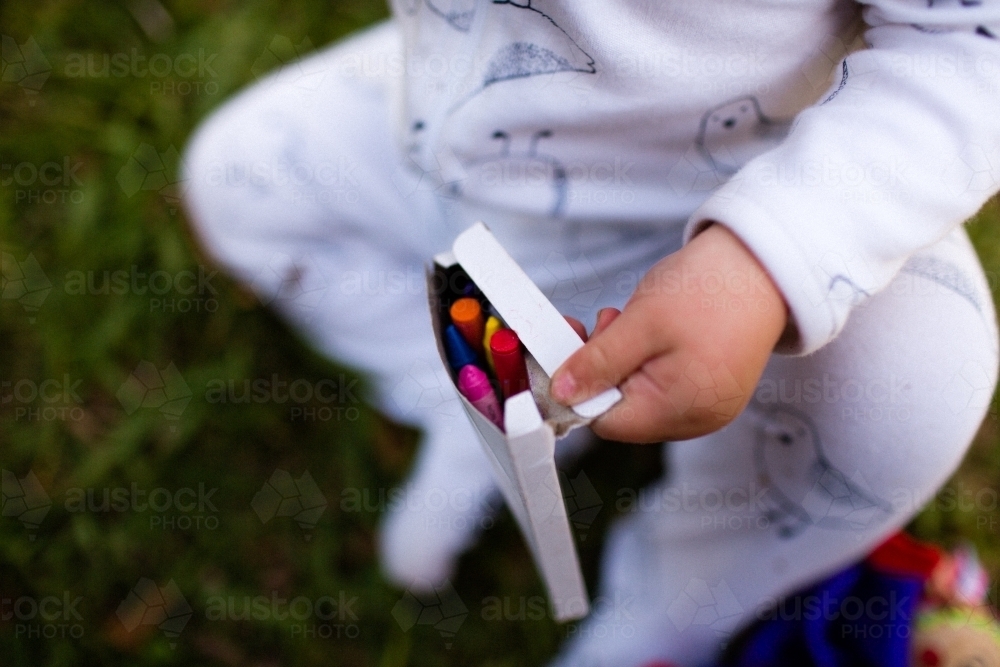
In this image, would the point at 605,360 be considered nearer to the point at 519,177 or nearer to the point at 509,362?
the point at 509,362

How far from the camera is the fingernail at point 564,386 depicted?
1.28ft

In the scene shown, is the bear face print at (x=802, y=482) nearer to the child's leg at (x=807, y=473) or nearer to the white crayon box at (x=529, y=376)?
the child's leg at (x=807, y=473)

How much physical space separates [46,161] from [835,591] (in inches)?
36.6

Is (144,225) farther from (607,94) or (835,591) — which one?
(835,591)

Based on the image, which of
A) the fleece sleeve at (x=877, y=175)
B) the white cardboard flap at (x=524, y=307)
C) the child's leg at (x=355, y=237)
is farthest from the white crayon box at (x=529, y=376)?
the child's leg at (x=355, y=237)

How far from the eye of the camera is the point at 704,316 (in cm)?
41

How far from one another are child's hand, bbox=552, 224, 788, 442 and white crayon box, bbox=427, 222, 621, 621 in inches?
0.7

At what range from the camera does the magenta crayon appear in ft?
1.32

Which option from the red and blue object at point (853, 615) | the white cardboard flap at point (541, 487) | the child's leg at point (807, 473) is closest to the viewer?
the white cardboard flap at point (541, 487)

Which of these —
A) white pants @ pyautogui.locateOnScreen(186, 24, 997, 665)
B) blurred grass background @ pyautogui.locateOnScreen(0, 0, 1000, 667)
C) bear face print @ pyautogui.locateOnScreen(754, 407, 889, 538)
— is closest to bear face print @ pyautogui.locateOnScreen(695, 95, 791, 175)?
white pants @ pyautogui.locateOnScreen(186, 24, 997, 665)

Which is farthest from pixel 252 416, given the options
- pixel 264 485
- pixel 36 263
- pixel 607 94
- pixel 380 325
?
A: pixel 607 94

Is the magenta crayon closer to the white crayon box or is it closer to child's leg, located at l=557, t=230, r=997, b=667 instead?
the white crayon box

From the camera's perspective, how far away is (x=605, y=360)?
40 cm

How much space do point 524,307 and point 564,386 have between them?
5cm
